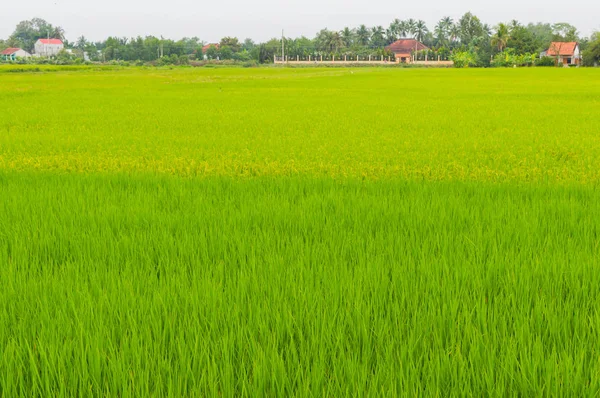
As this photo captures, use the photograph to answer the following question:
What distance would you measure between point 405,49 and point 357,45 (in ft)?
30.6

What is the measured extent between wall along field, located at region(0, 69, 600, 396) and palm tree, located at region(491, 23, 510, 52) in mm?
69775

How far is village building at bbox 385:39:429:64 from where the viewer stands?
3730 inches

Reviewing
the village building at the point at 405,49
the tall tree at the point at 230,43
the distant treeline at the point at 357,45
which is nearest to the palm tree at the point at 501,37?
the distant treeline at the point at 357,45

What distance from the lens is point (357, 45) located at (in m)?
101

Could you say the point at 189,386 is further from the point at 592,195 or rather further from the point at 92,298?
the point at 592,195

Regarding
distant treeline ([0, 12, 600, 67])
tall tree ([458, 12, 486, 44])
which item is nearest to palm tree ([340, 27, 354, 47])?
distant treeline ([0, 12, 600, 67])

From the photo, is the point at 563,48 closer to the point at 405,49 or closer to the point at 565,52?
the point at 565,52

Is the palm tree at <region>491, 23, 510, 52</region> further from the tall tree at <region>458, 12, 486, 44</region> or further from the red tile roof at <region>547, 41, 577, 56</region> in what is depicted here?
the tall tree at <region>458, 12, 486, 44</region>

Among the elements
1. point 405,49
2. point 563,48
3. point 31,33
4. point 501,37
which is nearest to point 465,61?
point 501,37

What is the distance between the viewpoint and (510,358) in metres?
1.52

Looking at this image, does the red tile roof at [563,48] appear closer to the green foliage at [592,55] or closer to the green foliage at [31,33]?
the green foliage at [592,55]

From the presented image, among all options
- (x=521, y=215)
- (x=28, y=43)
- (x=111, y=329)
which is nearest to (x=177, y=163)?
(x=521, y=215)

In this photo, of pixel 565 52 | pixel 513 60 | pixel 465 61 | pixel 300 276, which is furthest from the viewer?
pixel 565 52

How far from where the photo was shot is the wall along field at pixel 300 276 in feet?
4.92
